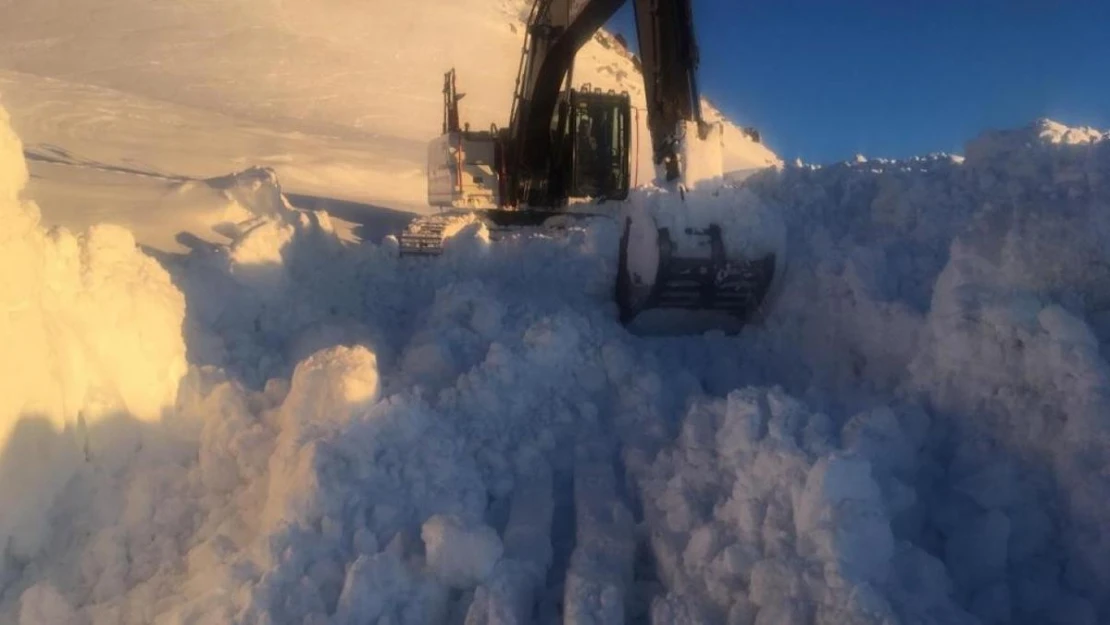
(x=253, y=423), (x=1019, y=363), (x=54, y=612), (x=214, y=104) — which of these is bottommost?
(x=54, y=612)

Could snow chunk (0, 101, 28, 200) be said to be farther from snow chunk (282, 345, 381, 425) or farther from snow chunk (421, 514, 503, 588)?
snow chunk (421, 514, 503, 588)

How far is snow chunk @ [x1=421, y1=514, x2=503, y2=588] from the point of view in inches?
139

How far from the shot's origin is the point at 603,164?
9938 millimetres

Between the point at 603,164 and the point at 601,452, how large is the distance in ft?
19.4

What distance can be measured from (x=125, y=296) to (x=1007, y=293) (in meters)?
4.32

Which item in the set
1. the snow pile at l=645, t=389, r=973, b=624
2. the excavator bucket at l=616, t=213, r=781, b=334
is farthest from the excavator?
the snow pile at l=645, t=389, r=973, b=624

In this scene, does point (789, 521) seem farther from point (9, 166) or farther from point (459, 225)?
point (459, 225)

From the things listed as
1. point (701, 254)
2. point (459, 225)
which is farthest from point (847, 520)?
point (459, 225)

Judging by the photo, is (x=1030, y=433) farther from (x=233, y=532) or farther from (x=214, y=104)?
(x=214, y=104)

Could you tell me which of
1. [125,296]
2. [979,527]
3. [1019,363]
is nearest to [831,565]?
[979,527]

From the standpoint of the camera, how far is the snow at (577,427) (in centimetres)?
344

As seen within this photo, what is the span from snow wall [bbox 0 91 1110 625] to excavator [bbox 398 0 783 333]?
0.48m

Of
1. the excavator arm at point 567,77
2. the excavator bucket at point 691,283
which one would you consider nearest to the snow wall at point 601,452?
the excavator bucket at point 691,283

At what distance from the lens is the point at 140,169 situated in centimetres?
1189
